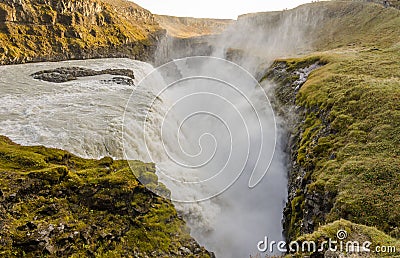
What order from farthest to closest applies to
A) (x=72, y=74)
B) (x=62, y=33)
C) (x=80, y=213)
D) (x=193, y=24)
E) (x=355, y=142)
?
(x=193, y=24) < (x=62, y=33) < (x=72, y=74) < (x=355, y=142) < (x=80, y=213)

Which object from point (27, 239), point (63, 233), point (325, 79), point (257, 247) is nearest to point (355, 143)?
point (257, 247)

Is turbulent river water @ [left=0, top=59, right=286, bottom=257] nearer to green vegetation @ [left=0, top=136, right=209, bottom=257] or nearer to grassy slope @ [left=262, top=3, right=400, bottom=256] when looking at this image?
green vegetation @ [left=0, top=136, right=209, bottom=257]

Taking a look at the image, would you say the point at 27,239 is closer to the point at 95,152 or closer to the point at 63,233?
the point at 63,233

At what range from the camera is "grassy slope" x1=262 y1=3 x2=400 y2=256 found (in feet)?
39.7

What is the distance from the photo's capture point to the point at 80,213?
12.6 m

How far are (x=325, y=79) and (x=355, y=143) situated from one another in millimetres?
13345
